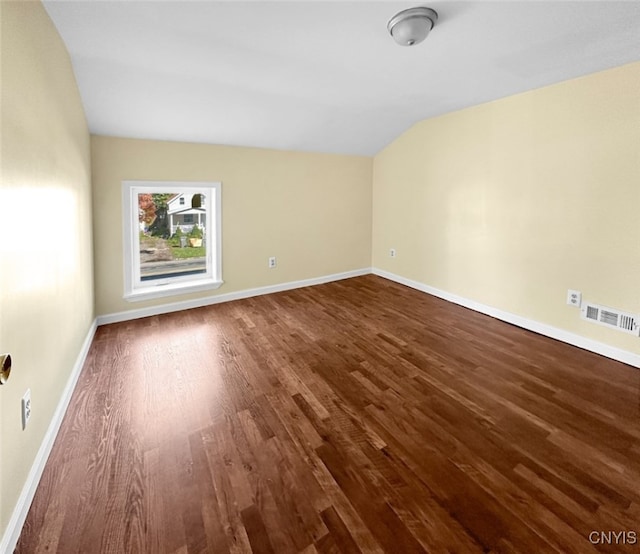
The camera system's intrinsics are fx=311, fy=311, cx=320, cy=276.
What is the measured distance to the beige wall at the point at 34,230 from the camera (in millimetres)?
1115

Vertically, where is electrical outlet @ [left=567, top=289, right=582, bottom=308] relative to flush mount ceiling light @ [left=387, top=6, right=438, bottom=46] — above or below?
below

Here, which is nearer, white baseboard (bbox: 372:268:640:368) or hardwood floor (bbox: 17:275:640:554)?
hardwood floor (bbox: 17:275:640:554)

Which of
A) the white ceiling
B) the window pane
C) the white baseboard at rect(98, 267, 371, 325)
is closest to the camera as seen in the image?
the white ceiling

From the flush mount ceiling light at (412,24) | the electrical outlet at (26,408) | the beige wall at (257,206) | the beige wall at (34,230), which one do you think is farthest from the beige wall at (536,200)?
the electrical outlet at (26,408)

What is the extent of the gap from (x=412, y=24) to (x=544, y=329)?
8.82 feet

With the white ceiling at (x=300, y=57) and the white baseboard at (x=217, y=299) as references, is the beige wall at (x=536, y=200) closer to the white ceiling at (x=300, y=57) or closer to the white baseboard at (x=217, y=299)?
the white ceiling at (x=300, y=57)

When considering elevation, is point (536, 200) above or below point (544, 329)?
above

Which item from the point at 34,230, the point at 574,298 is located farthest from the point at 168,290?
the point at 574,298

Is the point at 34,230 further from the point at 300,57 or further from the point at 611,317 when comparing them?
the point at 611,317

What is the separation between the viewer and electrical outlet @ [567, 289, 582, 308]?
2604mm

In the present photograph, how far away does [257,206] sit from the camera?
3791mm

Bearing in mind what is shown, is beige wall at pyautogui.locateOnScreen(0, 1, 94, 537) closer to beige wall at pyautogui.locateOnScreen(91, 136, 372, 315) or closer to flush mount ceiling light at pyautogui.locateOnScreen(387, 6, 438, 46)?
beige wall at pyautogui.locateOnScreen(91, 136, 372, 315)

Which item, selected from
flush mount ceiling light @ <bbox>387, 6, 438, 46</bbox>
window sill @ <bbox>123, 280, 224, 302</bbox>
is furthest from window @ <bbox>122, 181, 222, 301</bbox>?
flush mount ceiling light @ <bbox>387, 6, 438, 46</bbox>

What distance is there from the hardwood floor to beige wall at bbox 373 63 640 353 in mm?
560
